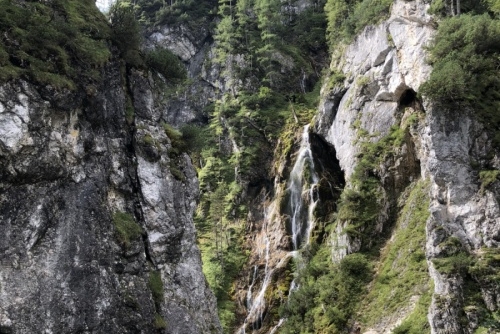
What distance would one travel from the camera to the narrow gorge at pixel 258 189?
16234mm

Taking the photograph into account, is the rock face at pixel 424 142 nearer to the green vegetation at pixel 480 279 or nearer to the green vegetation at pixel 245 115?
the green vegetation at pixel 480 279

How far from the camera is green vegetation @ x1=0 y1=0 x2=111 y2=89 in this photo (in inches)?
685

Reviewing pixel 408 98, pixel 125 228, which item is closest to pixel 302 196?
pixel 408 98

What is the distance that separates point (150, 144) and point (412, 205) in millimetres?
15145

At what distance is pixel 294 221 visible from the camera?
33375 millimetres

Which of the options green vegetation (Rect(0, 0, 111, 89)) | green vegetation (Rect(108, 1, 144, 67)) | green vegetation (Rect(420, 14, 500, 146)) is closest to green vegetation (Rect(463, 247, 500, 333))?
green vegetation (Rect(420, 14, 500, 146))

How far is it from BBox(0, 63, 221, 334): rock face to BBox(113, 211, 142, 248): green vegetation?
0.06 meters

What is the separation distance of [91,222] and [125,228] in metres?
1.80

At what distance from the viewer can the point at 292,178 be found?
35.6 metres

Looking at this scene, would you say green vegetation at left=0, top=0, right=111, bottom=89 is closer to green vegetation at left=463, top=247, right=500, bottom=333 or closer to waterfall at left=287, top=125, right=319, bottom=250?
waterfall at left=287, top=125, right=319, bottom=250

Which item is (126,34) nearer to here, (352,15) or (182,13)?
(352,15)

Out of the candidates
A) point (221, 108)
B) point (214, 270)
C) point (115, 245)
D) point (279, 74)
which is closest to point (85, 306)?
point (115, 245)

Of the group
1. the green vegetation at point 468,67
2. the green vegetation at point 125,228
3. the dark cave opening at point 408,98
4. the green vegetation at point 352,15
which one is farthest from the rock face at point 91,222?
the green vegetation at point 352,15

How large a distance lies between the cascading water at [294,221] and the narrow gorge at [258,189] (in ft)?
0.46
